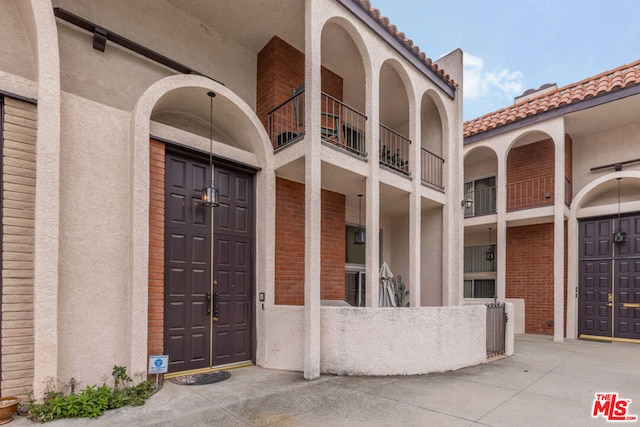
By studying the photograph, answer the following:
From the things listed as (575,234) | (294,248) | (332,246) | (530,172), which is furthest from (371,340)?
(530,172)

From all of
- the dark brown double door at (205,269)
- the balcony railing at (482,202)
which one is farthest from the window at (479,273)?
the dark brown double door at (205,269)

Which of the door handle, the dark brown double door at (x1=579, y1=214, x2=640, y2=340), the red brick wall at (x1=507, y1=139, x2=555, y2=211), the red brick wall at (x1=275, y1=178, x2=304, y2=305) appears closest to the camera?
the door handle

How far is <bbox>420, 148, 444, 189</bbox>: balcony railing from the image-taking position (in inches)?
341

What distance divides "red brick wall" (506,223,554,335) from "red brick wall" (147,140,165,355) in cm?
1054

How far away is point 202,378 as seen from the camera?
201 inches

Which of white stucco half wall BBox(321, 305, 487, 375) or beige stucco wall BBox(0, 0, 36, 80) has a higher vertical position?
beige stucco wall BBox(0, 0, 36, 80)

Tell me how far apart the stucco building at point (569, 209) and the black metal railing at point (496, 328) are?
128 inches

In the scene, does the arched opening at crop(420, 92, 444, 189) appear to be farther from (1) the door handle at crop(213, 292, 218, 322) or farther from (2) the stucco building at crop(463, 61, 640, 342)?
(1) the door handle at crop(213, 292, 218, 322)

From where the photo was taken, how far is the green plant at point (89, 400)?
3648 mm

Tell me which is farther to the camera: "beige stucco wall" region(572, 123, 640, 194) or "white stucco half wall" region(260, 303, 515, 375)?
"beige stucco wall" region(572, 123, 640, 194)

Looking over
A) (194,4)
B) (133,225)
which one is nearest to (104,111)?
(133,225)

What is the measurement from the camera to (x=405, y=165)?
880 centimetres

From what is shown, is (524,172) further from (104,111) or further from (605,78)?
(104,111)

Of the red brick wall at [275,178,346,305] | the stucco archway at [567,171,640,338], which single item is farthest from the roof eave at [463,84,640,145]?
the red brick wall at [275,178,346,305]
